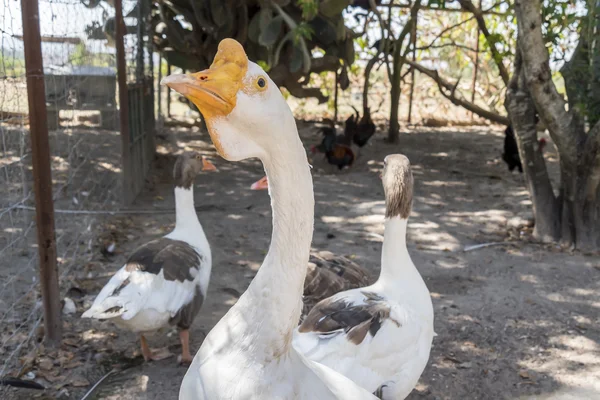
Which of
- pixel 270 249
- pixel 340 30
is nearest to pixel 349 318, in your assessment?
pixel 270 249

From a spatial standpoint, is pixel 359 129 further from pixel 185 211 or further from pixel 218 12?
pixel 185 211

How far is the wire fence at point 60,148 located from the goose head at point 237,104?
226 cm

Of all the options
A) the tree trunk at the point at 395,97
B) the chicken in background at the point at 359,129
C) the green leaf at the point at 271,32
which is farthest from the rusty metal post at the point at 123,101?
the tree trunk at the point at 395,97

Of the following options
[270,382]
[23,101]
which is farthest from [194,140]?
[270,382]

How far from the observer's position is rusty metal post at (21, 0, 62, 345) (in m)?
3.52

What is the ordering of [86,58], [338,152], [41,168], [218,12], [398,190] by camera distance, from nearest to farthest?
[398,190], [41,168], [86,58], [218,12], [338,152]

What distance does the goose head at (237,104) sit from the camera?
4.92 ft

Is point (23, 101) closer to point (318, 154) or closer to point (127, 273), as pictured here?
point (127, 273)

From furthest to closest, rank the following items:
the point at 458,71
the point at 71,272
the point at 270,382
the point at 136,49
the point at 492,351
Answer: the point at 458,71, the point at 136,49, the point at 71,272, the point at 492,351, the point at 270,382

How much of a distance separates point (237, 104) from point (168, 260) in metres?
2.54

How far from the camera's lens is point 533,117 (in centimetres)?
600

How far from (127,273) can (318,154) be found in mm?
7226

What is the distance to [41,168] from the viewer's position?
365 cm

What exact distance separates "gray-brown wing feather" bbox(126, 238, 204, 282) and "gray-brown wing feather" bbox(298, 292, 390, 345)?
1.17 m
